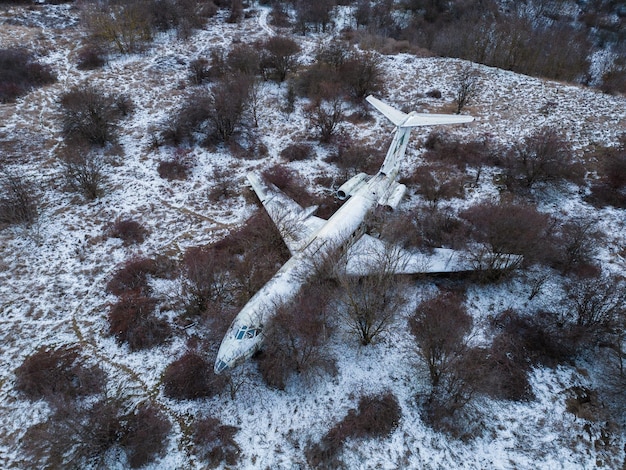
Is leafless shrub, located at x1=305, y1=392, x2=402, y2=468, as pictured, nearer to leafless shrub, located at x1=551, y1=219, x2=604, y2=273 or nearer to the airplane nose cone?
the airplane nose cone

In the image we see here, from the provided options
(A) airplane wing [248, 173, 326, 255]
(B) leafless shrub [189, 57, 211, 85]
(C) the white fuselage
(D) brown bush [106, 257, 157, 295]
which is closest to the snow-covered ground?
(D) brown bush [106, 257, 157, 295]

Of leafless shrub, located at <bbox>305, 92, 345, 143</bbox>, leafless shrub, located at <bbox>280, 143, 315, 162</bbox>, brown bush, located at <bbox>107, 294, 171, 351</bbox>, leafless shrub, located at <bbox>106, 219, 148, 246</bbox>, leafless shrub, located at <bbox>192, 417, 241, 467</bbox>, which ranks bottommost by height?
leafless shrub, located at <bbox>192, 417, 241, 467</bbox>

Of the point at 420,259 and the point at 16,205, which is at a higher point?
the point at 16,205

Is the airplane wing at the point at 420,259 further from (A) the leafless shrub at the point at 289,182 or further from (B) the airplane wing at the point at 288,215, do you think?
(A) the leafless shrub at the point at 289,182

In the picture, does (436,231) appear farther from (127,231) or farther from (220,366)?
(127,231)

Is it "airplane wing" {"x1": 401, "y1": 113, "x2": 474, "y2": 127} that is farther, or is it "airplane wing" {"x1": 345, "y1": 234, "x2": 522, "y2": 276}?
"airplane wing" {"x1": 401, "y1": 113, "x2": 474, "y2": 127}

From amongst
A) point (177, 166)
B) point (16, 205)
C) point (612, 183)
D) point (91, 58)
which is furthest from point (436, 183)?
point (91, 58)

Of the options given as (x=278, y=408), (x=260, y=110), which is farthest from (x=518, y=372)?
(x=260, y=110)
